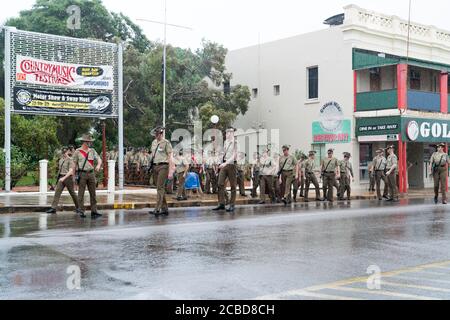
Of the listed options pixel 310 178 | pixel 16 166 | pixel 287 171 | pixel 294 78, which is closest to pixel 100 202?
pixel 16 166

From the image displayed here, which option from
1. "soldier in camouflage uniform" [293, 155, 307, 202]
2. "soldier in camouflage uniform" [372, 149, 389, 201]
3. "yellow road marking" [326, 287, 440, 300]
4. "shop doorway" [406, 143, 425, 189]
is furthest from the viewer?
"shop doorway" [406, 143, 425, 189]

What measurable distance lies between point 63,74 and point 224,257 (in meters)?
14.4

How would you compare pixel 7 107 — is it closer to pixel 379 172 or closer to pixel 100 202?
pixel 100 202

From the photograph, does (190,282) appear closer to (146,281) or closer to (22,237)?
(146,281)

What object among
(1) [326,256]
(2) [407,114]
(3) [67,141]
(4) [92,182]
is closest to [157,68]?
(3) [67,141]

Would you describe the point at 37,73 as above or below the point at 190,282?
above

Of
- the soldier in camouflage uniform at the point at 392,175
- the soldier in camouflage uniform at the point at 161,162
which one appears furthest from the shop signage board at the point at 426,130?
the soldier in camouflage uniform at the point at 161,162

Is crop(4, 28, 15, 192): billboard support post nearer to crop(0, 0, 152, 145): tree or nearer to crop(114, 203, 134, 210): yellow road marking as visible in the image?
crop(114, 203, 134, 210): yellow road marking

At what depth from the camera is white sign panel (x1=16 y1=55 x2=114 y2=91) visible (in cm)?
1973

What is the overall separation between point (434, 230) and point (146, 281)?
22.1ft

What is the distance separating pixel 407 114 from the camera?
2752cm

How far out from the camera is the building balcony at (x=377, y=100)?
91.7 ft

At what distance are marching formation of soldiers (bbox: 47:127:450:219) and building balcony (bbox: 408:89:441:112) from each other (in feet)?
16.7

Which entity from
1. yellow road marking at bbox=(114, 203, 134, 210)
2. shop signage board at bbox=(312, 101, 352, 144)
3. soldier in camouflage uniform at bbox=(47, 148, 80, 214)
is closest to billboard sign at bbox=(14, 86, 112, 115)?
yellow road marking at bbox=(114, 203, 134, 210)
